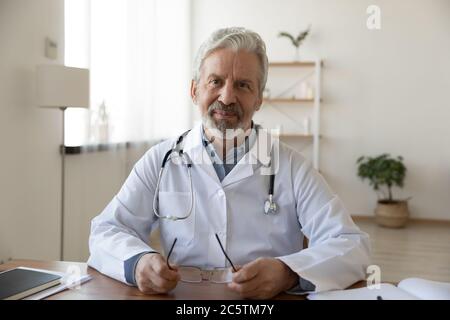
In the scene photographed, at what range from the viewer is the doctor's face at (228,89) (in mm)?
1255

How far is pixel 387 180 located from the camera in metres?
4.86

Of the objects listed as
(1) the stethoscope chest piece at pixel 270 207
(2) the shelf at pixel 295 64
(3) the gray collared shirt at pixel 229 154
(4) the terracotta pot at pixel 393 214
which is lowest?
(4) the terracotta pot at pixel 393 214

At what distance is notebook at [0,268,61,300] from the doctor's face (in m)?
0.63

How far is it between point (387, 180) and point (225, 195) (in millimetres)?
4015

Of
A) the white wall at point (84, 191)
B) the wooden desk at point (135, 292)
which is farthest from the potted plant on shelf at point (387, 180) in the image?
the wooden desk at point (135, 292)

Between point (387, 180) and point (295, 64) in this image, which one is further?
point (295, 64)

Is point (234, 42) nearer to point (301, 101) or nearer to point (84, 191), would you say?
point (84, 191)

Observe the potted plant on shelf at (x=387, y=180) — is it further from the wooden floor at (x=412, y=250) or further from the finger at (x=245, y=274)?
the finger at (x=245, y=274)

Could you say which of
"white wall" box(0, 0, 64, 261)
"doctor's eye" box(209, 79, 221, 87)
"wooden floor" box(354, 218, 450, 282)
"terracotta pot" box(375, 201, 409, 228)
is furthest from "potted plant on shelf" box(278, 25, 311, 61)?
"doctor's eye" box(209, 79, 221, 87)

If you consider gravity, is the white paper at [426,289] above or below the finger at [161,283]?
above

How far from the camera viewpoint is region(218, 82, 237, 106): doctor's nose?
1272 millimetres

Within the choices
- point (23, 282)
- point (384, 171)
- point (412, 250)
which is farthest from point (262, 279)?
point (384, 171)

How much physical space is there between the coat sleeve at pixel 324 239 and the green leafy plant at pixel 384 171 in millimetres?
3832

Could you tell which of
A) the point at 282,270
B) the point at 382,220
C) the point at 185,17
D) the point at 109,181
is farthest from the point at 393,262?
the point at 185,17
